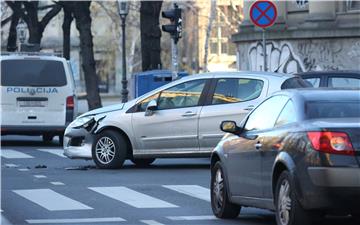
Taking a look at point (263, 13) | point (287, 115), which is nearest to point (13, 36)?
point (263, 13)

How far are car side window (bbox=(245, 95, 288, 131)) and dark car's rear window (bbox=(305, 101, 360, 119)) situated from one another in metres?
0.52

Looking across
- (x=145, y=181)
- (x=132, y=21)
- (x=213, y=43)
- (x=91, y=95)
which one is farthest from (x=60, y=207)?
(x=213, y=43)

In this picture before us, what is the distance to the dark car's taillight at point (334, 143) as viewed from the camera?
25.8 feet

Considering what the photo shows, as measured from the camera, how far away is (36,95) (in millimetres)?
20844

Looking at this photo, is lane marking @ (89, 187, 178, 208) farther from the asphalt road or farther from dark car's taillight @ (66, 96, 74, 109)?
dark car's taillight @ (66, 96, 74, 109)

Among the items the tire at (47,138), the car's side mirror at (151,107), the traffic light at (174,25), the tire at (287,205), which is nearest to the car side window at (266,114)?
the tire at (287,205)

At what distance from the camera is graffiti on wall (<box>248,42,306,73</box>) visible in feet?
89.1

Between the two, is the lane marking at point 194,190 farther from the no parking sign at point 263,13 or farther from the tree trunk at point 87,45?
the tree trunk at point 87,45

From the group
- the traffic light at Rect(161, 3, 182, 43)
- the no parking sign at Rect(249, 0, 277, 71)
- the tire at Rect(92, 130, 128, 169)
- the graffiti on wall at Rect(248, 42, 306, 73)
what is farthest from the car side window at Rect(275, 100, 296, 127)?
the graffiti on wall at Rect(248, 42, 306, 73)

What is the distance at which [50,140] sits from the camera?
76.7 ft

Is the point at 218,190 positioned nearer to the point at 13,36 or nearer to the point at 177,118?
the point at 177,118

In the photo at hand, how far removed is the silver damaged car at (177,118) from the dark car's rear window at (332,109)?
6115mm

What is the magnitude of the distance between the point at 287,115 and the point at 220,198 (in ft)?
6.12

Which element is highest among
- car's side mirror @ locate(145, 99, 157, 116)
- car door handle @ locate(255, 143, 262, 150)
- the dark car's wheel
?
car door handle @ locate(255, 143, 262, 150)
